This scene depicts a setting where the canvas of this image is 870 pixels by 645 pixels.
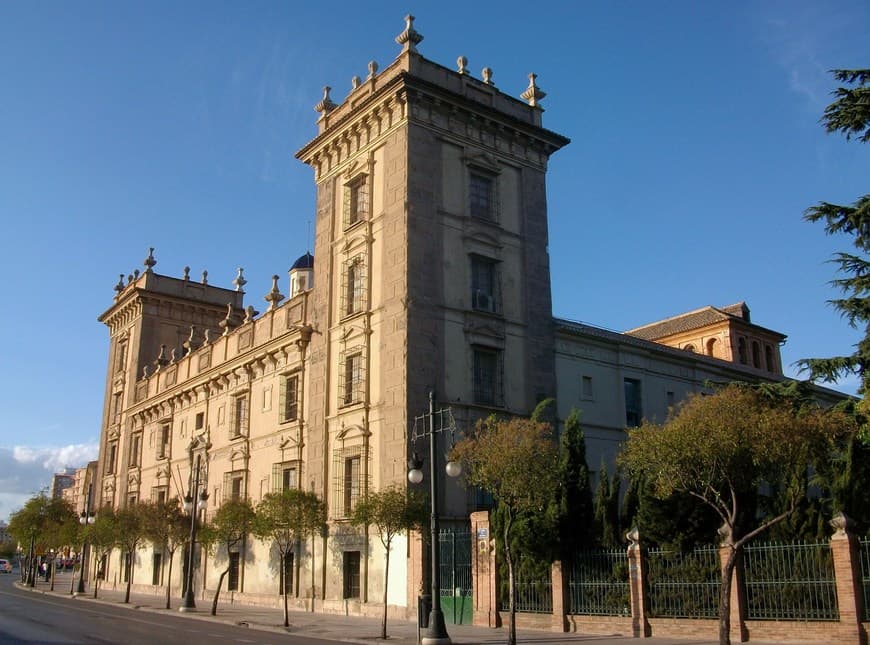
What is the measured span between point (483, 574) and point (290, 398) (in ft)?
43.6

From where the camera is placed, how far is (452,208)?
31234 mm

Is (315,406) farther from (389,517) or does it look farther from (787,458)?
(787,458)

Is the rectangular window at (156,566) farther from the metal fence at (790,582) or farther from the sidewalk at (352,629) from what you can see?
the metal fence at (790,582)

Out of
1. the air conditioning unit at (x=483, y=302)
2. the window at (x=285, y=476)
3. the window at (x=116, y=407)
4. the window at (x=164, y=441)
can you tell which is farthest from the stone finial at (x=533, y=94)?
the window at (x=116, y=407)

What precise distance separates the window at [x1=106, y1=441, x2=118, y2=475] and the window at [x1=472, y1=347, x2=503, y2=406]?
32.9 m

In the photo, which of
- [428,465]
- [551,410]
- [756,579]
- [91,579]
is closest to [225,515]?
[428,465]

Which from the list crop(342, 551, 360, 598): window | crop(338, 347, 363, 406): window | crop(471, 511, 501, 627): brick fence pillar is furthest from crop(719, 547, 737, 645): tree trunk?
crop(338, 347, 363, 406): window

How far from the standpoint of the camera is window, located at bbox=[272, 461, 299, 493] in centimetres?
3308

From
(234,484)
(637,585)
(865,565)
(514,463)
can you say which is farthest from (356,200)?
(865,565)

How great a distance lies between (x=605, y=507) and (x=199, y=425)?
26.1 meters

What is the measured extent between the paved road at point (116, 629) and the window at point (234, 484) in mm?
7454

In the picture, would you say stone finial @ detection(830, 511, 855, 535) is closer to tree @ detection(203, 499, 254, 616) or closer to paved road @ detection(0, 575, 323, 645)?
paved road @ detection(0, 575, 323, 645)

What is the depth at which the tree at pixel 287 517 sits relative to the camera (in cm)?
2714

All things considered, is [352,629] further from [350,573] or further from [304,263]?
[304,263]
